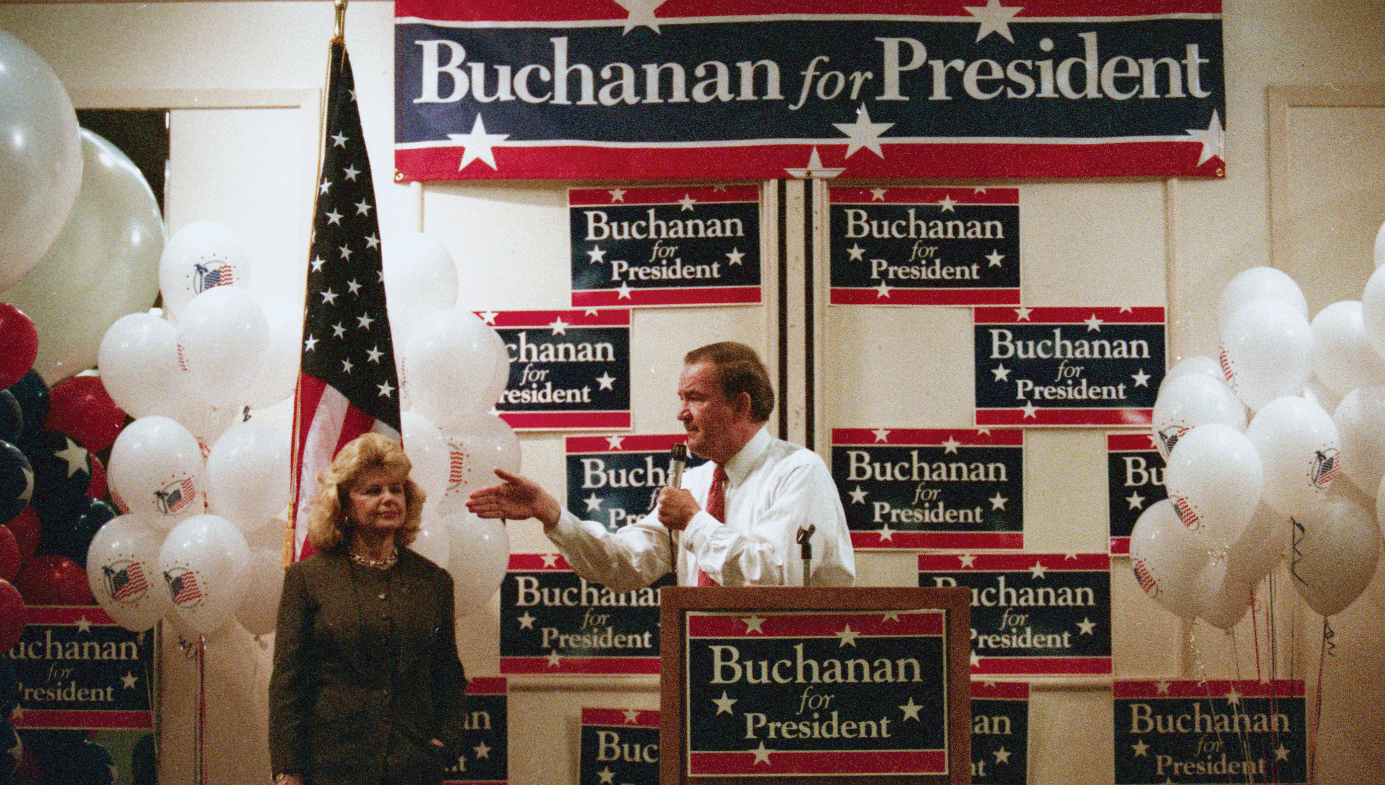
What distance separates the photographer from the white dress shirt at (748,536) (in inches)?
108

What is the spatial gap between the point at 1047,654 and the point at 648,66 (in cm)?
250

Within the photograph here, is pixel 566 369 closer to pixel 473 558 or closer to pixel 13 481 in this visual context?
pixel 473 558

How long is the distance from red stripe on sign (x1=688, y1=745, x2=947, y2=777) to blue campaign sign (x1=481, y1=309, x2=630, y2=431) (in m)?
1.94

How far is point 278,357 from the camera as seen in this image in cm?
346

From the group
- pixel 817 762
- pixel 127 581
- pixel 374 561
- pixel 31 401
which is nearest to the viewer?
pixel 817 762

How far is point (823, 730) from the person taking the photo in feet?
7.66

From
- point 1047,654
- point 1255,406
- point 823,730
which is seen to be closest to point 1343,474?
point 1255,406

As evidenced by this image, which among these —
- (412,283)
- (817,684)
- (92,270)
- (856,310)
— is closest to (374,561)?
(412,283)

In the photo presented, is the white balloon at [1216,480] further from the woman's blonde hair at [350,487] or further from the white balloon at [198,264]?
the white balloon at [198,264]

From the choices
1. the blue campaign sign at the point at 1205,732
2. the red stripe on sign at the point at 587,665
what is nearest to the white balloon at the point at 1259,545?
the blue campaign sign at the point at 1205,732

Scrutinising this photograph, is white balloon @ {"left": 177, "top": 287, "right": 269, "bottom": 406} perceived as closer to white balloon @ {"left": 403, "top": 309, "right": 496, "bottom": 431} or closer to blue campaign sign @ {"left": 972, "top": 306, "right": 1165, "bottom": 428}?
white balloon @ {"left": 403, "top": 309, "right": 496, "bottom": 431}

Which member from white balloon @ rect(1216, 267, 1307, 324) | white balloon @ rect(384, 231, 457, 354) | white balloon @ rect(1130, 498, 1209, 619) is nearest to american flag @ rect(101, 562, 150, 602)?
white balloon @ rect(384, 231, 457, 354)

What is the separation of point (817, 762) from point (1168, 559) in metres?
1.63

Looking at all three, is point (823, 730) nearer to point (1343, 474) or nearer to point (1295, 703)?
point (1343, 474)
